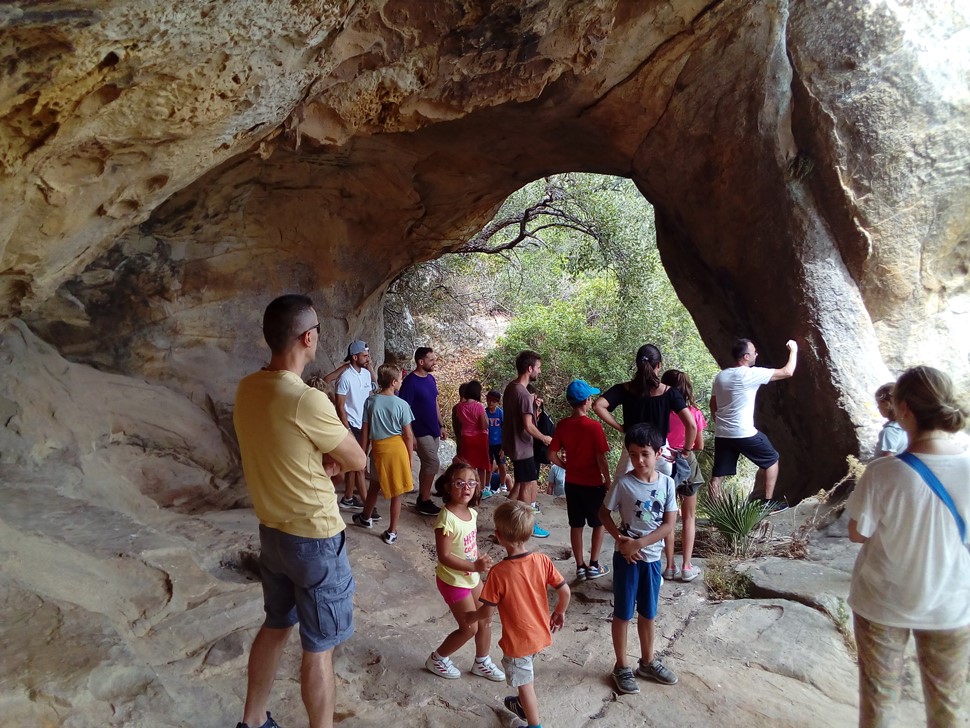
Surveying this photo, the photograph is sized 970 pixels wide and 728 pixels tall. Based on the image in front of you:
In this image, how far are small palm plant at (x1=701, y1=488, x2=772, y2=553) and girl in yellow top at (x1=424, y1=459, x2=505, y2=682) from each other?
2.60 metres

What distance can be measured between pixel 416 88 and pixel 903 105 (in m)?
4.35

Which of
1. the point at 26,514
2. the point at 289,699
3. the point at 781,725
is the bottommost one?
the point at 781,725

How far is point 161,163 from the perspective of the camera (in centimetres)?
365

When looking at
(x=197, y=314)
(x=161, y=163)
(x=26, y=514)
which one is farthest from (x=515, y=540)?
(x=197, y=314)

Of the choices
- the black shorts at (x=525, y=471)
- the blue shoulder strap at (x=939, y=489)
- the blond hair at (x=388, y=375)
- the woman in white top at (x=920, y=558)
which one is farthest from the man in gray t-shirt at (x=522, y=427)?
the blue shoulder strap at (x=939, y=489)

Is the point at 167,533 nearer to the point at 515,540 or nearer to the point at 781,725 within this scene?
the point at 515,540

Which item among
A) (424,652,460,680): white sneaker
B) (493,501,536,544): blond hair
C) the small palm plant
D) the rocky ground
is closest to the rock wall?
the small palm plant

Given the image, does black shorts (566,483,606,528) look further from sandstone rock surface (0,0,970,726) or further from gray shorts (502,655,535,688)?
gray shorts (502,655,535,688)

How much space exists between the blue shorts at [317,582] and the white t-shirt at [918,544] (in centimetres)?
185

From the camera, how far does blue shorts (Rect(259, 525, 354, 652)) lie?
2.41 metres

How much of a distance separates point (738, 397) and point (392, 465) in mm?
2736

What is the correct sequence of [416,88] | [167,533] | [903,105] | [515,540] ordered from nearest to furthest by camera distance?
[515,540], [167,533], [416,88], [903,105]

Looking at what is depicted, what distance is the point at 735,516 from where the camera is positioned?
511 cm

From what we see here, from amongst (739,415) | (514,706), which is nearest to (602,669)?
(514,706)
